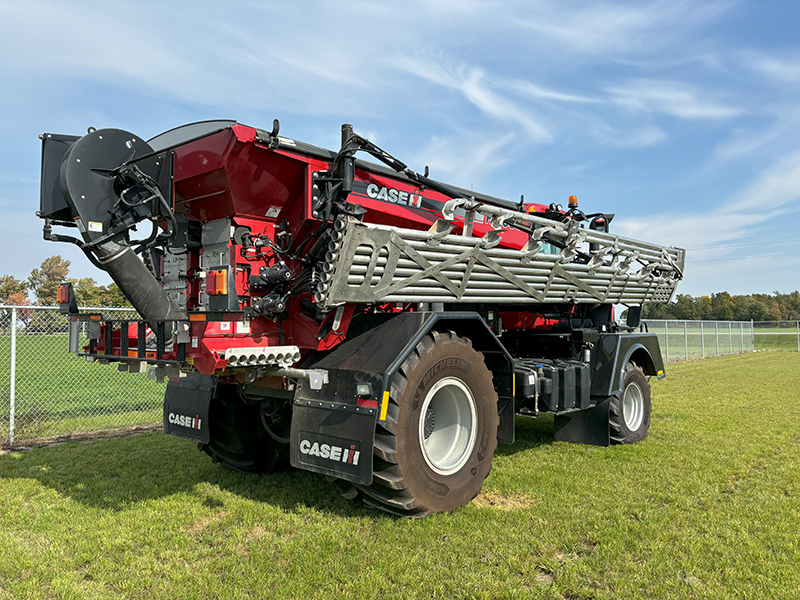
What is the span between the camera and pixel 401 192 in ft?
16.2

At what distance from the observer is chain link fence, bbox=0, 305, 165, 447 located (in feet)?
23.6

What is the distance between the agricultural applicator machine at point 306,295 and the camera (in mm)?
3977

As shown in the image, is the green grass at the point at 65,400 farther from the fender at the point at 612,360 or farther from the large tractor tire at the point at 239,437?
the fender at the point at 612,360

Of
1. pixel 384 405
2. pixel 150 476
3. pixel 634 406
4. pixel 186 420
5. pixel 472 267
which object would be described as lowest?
pixel 150 476

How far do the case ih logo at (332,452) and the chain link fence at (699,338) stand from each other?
705 inches

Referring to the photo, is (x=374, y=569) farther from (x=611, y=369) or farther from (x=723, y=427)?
(x=723, y=427)

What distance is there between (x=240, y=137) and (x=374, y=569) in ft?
9.81

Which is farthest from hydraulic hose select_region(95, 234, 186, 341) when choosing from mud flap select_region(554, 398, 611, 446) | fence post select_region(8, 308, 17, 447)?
mud flap select_region(554, 398, 611, 446)

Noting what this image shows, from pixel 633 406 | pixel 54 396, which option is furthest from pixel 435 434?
pixel 54 396

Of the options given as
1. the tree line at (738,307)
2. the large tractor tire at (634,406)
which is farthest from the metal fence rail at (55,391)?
the tree line at (738,307)

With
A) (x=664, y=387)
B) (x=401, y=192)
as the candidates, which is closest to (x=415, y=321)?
(x=401, y=192)

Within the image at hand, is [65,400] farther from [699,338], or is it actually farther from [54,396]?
[699,338]

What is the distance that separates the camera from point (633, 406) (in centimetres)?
743

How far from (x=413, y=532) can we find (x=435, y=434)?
3.53 ft
